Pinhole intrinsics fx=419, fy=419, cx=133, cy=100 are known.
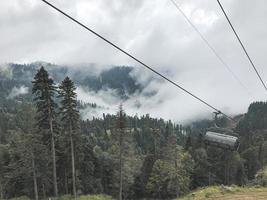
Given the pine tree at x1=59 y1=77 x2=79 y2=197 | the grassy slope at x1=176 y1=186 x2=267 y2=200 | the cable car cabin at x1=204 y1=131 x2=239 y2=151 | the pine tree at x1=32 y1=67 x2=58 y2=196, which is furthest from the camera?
the pine tree at x1=59 y1=77 x2=79 y2=197

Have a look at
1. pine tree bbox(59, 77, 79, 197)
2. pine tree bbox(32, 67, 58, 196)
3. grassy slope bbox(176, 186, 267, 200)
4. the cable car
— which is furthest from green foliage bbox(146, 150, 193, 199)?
the cable car

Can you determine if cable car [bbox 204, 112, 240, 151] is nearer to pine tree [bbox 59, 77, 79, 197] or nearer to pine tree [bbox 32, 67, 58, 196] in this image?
pine tree [bbox 32, 67, 58, 196]

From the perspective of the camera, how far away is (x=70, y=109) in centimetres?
5325

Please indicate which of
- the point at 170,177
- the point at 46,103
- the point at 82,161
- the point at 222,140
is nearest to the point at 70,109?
the point at 46,103

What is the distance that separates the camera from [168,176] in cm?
8600

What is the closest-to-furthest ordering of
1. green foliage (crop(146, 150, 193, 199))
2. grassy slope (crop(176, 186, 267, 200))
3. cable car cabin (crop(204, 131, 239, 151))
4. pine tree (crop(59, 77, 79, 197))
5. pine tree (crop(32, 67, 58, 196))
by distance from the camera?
1. cable car cabin (crop(204, 131, 239, 151))
2. grassy slope (crop(176, 186, 267, 200))
3. pine tree (crop(32, 67, 58, 196))
4. pine tree (crop(59, 77, 79, 197))
5. green foliage (crop(146, 150, 193, 199))

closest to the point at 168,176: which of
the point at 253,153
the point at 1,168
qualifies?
the point at 1,168

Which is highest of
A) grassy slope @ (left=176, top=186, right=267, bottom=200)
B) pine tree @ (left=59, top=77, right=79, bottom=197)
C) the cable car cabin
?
pine tree @ (left=59, top=77, right=79, bottom=197)

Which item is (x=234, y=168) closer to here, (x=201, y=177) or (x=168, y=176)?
(x=201, y=177)

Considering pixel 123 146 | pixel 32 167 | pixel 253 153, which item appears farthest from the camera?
pixel 253 153

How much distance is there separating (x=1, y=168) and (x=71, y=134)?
32633 mm

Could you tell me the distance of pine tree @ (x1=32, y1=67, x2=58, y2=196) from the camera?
5003cm

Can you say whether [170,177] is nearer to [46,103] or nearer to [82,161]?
[82,161]

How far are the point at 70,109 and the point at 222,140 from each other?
29.9 m
